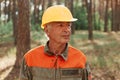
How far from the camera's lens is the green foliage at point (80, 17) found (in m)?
42.9

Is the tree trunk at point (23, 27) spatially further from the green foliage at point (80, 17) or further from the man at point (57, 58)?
the green foliage at point (80, 17)

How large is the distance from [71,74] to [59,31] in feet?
1.39

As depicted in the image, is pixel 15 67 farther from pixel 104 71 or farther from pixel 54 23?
pixel 54 23

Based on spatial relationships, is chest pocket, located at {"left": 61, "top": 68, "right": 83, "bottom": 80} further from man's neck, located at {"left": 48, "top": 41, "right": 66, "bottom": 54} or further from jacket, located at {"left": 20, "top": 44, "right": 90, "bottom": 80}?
man's neck, located at {"left": 48, "top": 41, "right": 66, "bottom": 54}

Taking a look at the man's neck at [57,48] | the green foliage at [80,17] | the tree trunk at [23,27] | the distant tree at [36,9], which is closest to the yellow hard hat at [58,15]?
the man's neck at [57,48]

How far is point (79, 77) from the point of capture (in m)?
3.29

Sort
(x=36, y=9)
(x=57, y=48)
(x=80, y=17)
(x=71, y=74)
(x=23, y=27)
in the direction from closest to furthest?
(x=71, y=74), (x=57, y=48), (x=23, y=27), (x=80, y=17), (x=36, y=9)

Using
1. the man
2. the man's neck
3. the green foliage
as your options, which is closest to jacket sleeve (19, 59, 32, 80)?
the man

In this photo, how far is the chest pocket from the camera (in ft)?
10.7

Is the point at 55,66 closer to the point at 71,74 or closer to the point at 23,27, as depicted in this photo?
the point at 71,74

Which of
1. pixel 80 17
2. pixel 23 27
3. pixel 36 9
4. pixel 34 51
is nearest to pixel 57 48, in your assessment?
pixel 34 51

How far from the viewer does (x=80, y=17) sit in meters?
43.1

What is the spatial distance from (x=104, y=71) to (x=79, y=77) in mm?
10377

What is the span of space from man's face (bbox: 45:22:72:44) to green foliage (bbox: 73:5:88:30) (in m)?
39.1
